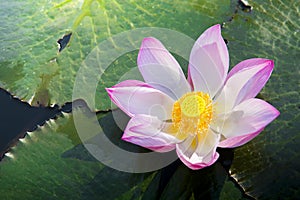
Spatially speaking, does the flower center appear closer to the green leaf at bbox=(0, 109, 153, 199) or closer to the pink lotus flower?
the pink lotus flower

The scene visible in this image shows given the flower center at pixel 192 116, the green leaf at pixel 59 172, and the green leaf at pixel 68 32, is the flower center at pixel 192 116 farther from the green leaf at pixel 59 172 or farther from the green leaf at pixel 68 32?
the green leaf at pixel 68 32

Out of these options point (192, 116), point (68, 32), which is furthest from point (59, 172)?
point (68, 32)

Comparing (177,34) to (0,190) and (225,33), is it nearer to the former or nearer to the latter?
(225,33)

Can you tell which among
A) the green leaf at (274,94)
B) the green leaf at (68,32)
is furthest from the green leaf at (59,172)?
→ the green leaf at (274,94)

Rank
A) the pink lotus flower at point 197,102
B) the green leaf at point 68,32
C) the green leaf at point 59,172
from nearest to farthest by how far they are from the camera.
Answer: the pink lotus flower at point 197,102 → the green leaf at point 59,172 → the green leaf at point 68,32

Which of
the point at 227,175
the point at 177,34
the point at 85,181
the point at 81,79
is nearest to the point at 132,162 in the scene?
the point at 85,181

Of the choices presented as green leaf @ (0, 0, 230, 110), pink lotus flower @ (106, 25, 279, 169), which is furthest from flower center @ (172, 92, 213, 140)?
green leaf @ (0, 0, 230, 110)

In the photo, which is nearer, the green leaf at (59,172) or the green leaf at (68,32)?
the green leaf at (59,172)

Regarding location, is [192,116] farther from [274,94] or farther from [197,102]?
[274,94]
